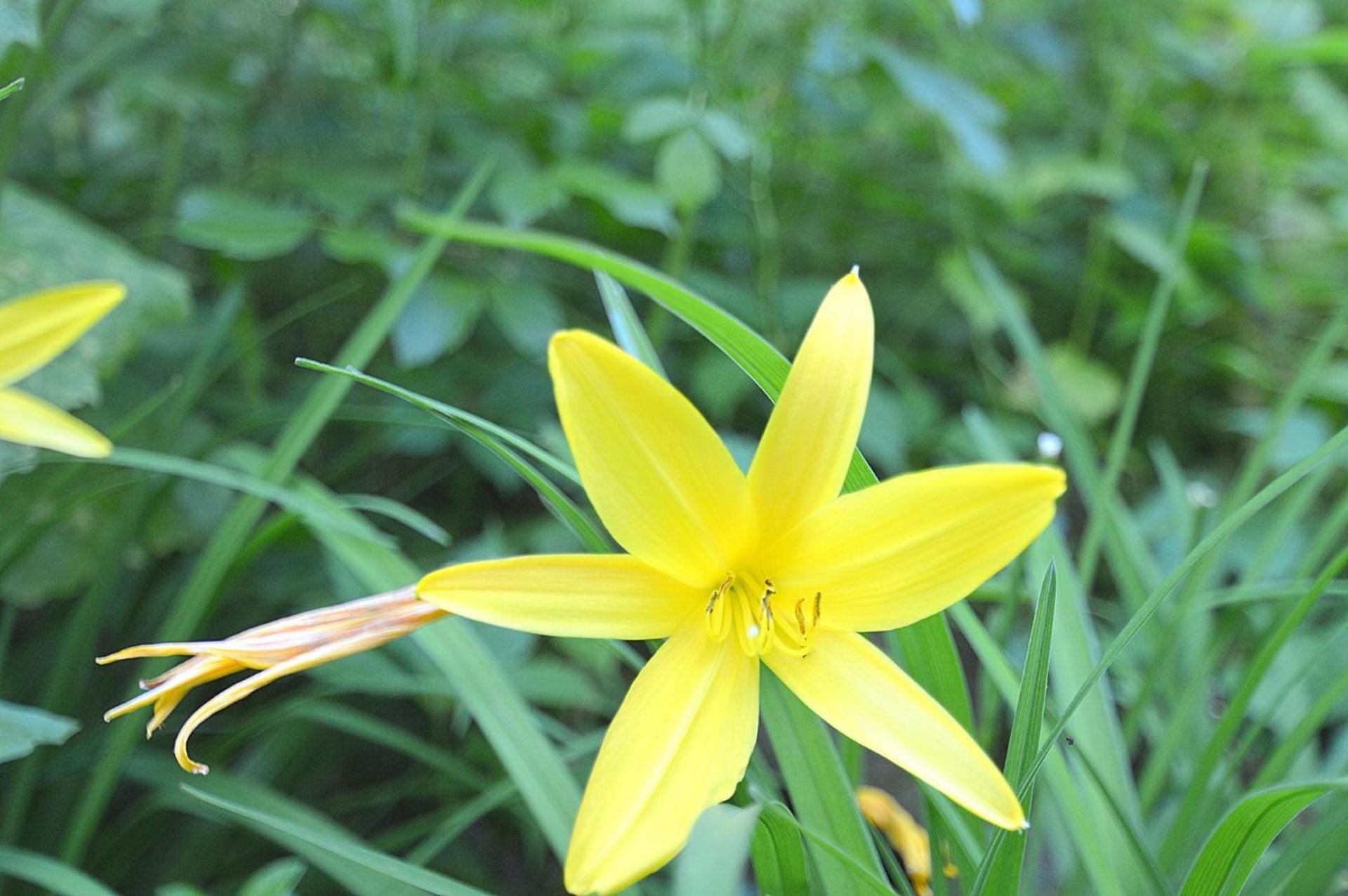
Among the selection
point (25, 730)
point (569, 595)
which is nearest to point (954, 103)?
point (569, 595)

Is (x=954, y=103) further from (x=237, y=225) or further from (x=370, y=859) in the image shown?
(x=370, y=859)

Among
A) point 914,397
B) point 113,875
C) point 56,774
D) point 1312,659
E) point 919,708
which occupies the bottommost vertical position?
point 113,875

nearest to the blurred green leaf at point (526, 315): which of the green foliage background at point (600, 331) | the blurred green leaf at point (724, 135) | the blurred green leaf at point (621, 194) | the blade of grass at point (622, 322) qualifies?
the green foliage background at point (600, 331)

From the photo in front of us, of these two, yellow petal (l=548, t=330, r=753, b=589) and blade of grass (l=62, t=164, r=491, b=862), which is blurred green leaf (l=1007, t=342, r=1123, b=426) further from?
yellow petal (l=548, t=330, r=753, b=589)

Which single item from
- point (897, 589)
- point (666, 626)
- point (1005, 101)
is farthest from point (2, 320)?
point (1005, 101)

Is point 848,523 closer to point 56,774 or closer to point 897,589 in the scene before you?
point 897,589

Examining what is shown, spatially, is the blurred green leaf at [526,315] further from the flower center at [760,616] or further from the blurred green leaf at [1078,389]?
the blurred green leaf at [1078,389]
